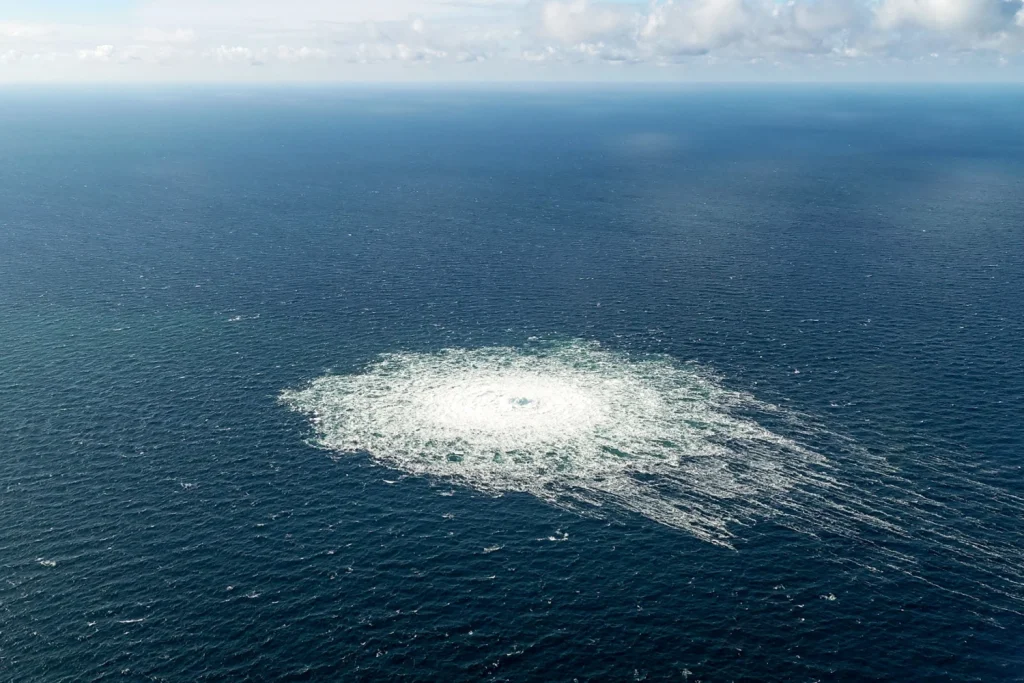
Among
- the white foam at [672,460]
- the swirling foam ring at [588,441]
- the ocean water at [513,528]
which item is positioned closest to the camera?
the ocean water at [513,528]

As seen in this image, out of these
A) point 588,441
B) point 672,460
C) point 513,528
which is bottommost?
point 513,528

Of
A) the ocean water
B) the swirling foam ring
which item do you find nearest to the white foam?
the swirling foam ring

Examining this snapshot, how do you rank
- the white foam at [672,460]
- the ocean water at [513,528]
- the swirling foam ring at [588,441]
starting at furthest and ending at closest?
the swirling foam ring at [588,441] < the white foam at [672,460] < the ocean water at [513,528]

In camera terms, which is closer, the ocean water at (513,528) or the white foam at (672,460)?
the ocean water at (513,528)

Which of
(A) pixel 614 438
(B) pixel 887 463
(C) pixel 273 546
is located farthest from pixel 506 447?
(B) pixel 887 463

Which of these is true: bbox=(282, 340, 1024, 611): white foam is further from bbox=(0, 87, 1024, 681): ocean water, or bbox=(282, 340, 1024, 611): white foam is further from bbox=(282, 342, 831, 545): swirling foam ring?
bbox=(0, 87, 1024, 681): ocean water

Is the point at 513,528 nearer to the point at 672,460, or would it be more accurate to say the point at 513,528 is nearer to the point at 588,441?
the point at 588,441

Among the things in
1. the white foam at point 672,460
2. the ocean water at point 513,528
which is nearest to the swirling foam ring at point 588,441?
the white foam at point 672,460

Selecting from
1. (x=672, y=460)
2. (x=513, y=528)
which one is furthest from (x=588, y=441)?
(x=513, y=528)

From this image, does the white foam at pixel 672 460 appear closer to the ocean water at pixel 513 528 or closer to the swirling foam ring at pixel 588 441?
the swirling foam ring at pixel 588 441
